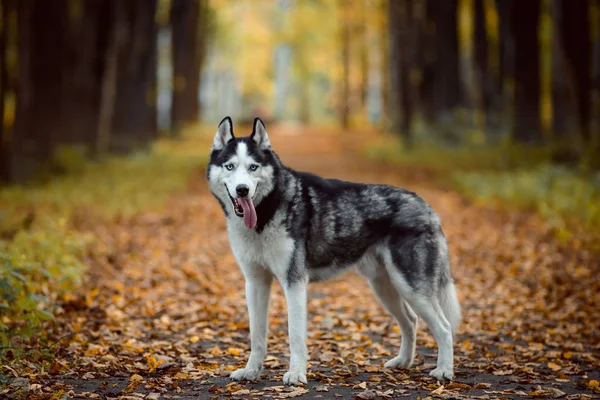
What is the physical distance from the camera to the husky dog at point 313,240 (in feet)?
18.6

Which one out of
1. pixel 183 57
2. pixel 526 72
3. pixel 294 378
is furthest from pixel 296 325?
pixel 183 57

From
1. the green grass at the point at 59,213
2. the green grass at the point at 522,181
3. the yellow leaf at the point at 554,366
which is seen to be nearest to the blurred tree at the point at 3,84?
the green grass at the point at 59,213

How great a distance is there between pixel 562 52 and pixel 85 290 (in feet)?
40.1

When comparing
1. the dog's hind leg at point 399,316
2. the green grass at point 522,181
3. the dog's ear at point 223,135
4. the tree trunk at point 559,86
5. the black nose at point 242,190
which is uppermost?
the tree trunk at point 559,86

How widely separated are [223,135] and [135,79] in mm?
22049

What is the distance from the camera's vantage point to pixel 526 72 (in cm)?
2116

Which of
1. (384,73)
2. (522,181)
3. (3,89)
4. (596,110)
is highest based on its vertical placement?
(384,73)

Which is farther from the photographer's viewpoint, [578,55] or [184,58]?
[184,58]

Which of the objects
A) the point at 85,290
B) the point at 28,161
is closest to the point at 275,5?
the point at 28,161

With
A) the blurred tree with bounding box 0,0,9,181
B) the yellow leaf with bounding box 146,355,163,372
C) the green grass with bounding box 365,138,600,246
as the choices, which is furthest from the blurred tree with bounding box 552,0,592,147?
the yellow leaf with bounding box 146,355,163,372

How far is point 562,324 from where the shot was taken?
7.88m

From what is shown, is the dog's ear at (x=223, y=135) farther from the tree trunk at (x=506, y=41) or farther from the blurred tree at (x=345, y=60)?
the blurred tree at (x=345, y=60)

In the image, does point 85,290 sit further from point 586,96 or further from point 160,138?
point 160,138

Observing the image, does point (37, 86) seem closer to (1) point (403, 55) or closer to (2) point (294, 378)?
(2) point (294, 378)
